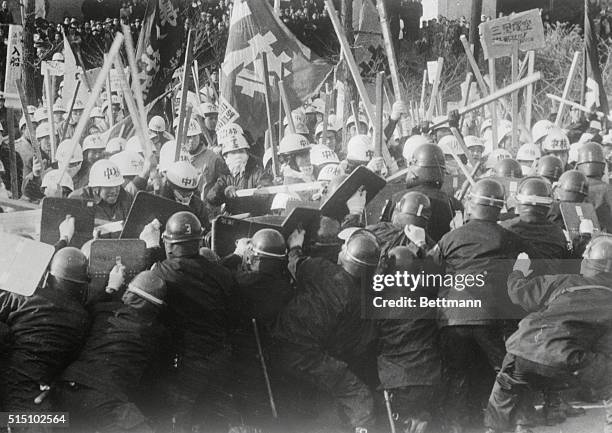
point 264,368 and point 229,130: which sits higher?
point 229,130

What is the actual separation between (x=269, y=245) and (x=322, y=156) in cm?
326

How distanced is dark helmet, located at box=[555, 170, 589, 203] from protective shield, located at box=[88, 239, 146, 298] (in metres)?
3.77

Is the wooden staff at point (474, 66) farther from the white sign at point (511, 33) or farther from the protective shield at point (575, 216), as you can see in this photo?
the protective shield at point (575, 216)

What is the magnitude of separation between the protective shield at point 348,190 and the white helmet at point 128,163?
2625 mm

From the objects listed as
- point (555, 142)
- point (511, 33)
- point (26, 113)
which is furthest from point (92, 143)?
point (555, 142)

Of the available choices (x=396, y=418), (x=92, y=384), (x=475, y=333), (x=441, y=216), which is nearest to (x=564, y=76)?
(x=441, y=216)

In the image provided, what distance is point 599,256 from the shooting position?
680 cm

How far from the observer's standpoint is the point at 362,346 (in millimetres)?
6879

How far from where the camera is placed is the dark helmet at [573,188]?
26.6ft

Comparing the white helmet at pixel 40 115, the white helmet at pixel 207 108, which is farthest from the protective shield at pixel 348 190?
the white helmet at pixel 40 115

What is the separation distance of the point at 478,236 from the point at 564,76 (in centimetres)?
522

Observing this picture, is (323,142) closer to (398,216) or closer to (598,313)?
(398,216)

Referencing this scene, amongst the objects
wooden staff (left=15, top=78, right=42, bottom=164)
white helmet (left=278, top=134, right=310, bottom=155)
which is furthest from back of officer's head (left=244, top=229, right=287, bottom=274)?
wooden staff (left=15, top=78, right=42, bottom=164)

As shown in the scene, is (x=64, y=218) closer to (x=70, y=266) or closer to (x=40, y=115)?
(x=70, y=266)
